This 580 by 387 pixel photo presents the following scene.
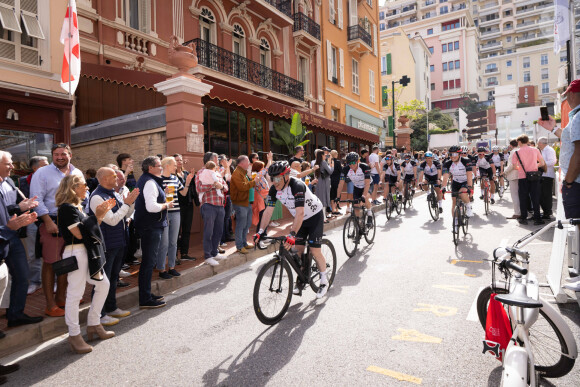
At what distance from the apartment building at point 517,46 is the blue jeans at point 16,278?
97.2 metres

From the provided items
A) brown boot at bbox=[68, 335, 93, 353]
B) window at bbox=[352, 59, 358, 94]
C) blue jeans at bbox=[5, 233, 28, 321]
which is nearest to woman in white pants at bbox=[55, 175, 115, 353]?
brown boot at bbox=[68, 335, 93, 353]

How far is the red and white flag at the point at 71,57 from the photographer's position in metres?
7.77

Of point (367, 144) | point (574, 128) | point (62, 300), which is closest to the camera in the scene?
point (574, 128)

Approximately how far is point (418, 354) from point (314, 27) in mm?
20727

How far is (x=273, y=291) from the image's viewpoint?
427cm

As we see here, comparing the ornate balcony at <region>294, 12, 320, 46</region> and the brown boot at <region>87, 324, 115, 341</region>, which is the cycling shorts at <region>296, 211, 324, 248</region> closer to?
the brown boot at <region>87, 324, 115, 341</region>

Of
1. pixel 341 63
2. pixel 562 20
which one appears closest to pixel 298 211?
pixel 562 20

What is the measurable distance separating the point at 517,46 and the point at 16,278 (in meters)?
115

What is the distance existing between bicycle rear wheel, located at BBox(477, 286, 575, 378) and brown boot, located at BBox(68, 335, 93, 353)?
404 cm

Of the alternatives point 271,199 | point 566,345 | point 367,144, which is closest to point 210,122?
point 271,199

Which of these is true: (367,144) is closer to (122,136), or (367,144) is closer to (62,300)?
(122,136)

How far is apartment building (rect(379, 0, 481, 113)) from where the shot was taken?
75125mm

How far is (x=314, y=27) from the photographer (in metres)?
20.9

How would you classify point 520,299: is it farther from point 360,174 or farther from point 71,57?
point 71,57
